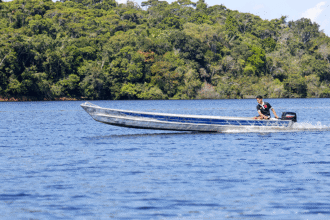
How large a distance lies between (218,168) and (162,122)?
9.68 m

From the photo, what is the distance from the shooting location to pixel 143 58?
10038cm

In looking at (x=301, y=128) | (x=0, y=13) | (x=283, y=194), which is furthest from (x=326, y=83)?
(x=283, y=194)

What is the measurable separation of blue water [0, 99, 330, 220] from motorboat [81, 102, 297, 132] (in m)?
1.26

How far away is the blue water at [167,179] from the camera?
11.2 meters

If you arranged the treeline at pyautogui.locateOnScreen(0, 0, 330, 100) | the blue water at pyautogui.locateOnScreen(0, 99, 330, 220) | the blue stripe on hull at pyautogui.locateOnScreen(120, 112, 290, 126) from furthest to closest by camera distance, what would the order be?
the treeline at pyautogui.locateOnScreen(0, 0, 330, 100)
the blue stripe on hull at pyautogui.locateOnScreen(120, 112, 290, 126)
the blue water at pyautogui.locateOnScreen(0, 99, 330, 220)

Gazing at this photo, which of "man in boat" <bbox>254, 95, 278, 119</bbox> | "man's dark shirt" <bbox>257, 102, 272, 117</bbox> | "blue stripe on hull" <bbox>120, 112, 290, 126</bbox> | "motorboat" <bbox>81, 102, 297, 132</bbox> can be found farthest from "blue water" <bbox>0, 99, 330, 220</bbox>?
"man's dark shirt" <bbox>257, 102, 272, 117</bbox>

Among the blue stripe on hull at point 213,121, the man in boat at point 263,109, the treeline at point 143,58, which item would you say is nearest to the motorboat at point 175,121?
the blue stripe on hull at point 213,121

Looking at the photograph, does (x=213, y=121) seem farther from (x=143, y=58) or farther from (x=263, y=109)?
(x=143, y=58)

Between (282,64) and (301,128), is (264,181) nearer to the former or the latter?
(301,128)

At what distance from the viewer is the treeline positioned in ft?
294


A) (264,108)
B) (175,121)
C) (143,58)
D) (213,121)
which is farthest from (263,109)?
(143,58)

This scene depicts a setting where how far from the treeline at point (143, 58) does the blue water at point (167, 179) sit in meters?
67.6

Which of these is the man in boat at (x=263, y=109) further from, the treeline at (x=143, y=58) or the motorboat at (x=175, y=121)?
the treeline at (x=143, y=58)

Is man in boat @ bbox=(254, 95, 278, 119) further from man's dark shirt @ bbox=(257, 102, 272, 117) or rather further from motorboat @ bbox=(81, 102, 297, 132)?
motorboat @ bbox=(81, 102, 297, 132)
